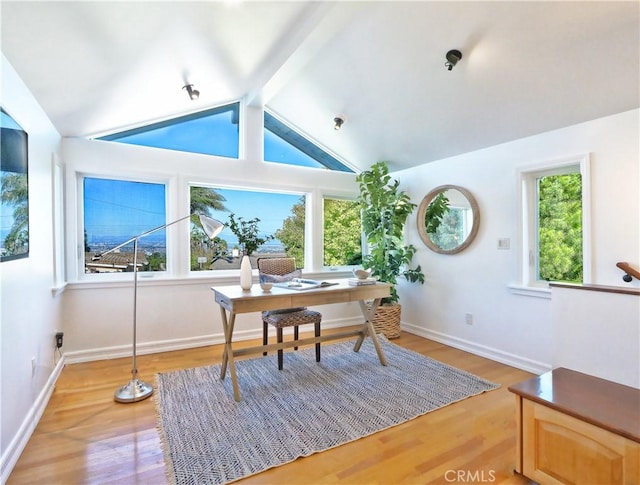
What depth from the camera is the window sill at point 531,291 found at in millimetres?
2920

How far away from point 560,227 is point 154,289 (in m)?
3.96

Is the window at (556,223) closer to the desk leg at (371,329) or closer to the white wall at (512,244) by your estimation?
the white wall at (512,244)

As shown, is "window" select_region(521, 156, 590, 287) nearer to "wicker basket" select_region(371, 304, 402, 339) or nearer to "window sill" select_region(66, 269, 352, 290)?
"wicker basket" select_region(371, 304, 402, 339)

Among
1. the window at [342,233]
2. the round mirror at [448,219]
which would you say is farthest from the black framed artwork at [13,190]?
the round mirror at [448,219]

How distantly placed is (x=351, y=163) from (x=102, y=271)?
3.22 metres

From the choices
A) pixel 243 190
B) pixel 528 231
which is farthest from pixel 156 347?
pixel 528 231

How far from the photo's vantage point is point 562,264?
2.93m

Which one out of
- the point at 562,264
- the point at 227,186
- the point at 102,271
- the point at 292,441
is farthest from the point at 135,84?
the point at 562,264

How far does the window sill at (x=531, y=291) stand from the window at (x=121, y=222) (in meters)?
3.58

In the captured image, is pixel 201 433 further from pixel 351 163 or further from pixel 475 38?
pixel 351 163

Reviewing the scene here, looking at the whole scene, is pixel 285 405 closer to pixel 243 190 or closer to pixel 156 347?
pixel 156 347

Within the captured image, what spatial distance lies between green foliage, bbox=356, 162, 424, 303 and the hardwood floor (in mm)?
1796

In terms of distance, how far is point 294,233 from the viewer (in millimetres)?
4336

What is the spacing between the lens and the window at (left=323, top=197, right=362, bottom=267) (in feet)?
14.9
